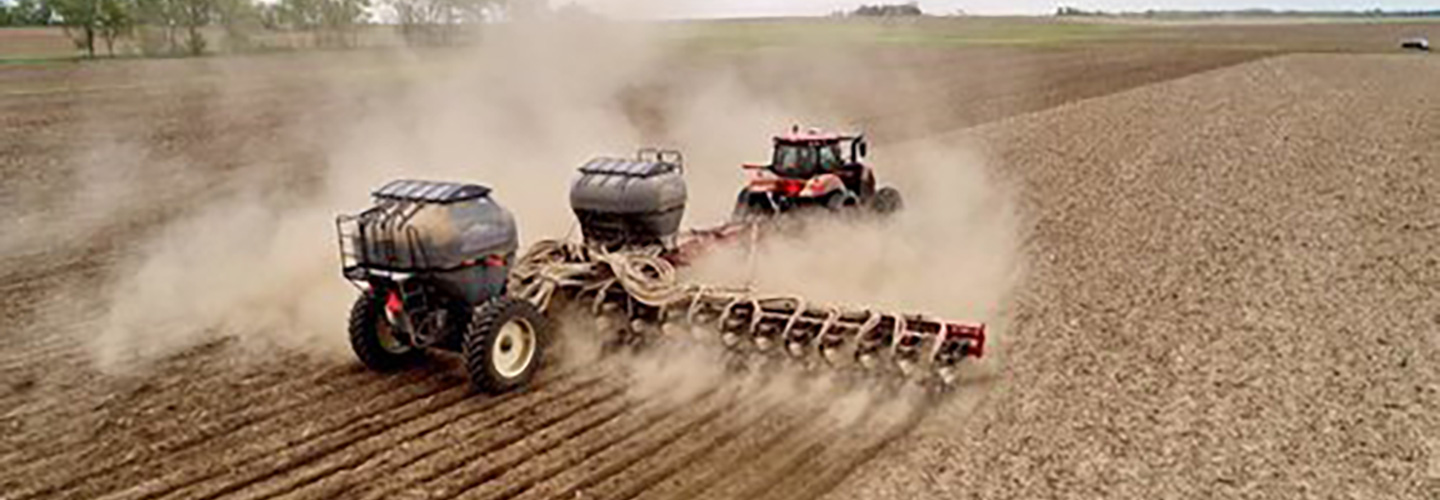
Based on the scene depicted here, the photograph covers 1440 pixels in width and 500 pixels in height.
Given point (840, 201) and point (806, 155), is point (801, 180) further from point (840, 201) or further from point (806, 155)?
point (840, 201)

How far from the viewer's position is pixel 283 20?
27.9 metres

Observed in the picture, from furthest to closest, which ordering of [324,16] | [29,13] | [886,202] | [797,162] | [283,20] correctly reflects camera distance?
1. [29,13]
2. [324,16]
3. [283,20]
4. [886,202]
5. [797,162]

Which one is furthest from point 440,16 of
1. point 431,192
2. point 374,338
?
point 431,192

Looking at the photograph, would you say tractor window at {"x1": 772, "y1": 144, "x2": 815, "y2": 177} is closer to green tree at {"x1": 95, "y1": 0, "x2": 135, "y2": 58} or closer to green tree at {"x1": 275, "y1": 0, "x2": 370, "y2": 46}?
green tree at {"x1": 275, "y1": 0, "x2": 370, "y2": 46}

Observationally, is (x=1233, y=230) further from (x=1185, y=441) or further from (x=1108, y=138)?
(x=1108, y=138)

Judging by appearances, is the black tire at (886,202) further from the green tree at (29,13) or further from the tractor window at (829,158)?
the green tree at (29,13)

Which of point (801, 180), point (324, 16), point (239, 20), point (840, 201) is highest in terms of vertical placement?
point (324, 16)

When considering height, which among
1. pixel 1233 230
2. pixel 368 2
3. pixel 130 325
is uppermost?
pixel 368 2

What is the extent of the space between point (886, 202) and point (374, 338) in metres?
8.36

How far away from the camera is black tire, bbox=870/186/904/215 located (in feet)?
54.4

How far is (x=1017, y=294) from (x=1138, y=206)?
5.97 metres

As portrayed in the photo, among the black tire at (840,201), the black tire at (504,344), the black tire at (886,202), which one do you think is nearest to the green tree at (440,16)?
the black tire at (886,202)

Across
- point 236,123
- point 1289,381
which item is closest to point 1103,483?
point 1289,381

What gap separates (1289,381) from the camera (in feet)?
32.5
